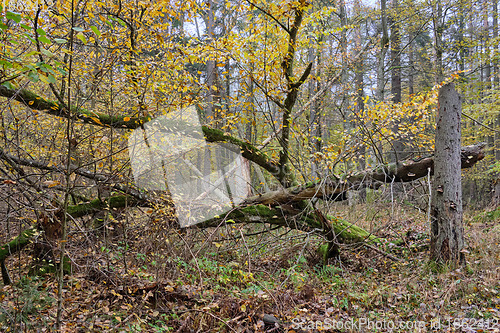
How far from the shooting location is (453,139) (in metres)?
4.80

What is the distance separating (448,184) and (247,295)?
3664mm

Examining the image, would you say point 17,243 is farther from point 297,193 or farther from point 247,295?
point 297,193

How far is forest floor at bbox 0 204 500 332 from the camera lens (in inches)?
Answer: 143

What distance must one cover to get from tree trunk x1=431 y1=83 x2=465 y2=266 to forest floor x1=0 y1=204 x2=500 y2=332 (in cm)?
34

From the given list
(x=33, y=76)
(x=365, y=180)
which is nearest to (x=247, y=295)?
(x=365, y=180)

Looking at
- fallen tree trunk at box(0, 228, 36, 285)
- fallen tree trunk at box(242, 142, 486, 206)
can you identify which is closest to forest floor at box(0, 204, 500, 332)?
fallen tree trunk at box(0, 228, 36, 285)

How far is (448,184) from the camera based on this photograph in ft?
15.8

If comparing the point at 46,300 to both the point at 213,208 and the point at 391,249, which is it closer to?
the point at 213,208

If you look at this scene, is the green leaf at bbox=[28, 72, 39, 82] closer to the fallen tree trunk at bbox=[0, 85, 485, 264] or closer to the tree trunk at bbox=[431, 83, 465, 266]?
the fallen tree trunk at bbox=[0, 85, 485, 264]

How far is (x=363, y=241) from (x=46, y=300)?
5433 mm

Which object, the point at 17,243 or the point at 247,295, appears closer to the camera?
the point at 247,295

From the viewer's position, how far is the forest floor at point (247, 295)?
3.64 meters

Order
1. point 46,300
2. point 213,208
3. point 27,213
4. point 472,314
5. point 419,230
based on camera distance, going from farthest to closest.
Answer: point 419,230 → point 213,208 → point 27,213 → point 46,300 → point 472,314

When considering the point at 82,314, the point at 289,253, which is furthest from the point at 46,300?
the point at 289,253
